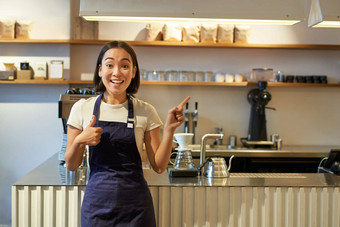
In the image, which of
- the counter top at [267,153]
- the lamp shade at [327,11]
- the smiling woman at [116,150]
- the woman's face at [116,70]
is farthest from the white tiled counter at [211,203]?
the counter top at [267,153]

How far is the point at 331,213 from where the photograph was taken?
2.68 meters

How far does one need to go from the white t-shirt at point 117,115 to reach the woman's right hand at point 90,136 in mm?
152

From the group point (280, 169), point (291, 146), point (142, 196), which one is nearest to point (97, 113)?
point (142, 196)

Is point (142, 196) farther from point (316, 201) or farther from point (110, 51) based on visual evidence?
point (316, 201)

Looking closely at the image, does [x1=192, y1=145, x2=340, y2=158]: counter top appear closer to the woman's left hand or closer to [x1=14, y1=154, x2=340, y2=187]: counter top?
[x1=14, y1=154, x2=340, y2=187]: counter top

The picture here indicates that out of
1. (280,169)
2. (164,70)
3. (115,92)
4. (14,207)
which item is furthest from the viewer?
(164,70)

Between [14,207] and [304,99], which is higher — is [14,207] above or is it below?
below

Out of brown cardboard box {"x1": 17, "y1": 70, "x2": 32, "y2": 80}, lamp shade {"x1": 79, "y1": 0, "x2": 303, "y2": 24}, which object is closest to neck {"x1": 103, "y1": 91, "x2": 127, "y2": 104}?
lamp shade {"x1": 79, "y1": 0, "x2": 303, "y2": 24}

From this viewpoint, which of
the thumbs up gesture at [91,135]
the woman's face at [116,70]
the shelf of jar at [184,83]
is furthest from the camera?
the shelf of jar at [184,83]

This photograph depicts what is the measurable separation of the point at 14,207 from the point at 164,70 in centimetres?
300

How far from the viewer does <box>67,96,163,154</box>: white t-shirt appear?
83.0 inches

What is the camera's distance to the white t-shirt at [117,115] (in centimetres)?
211

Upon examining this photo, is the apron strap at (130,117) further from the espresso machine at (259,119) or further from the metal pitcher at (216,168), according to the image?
the espresso machine at (259,119)

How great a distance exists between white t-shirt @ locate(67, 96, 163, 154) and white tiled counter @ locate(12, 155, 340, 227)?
560 millimetres
